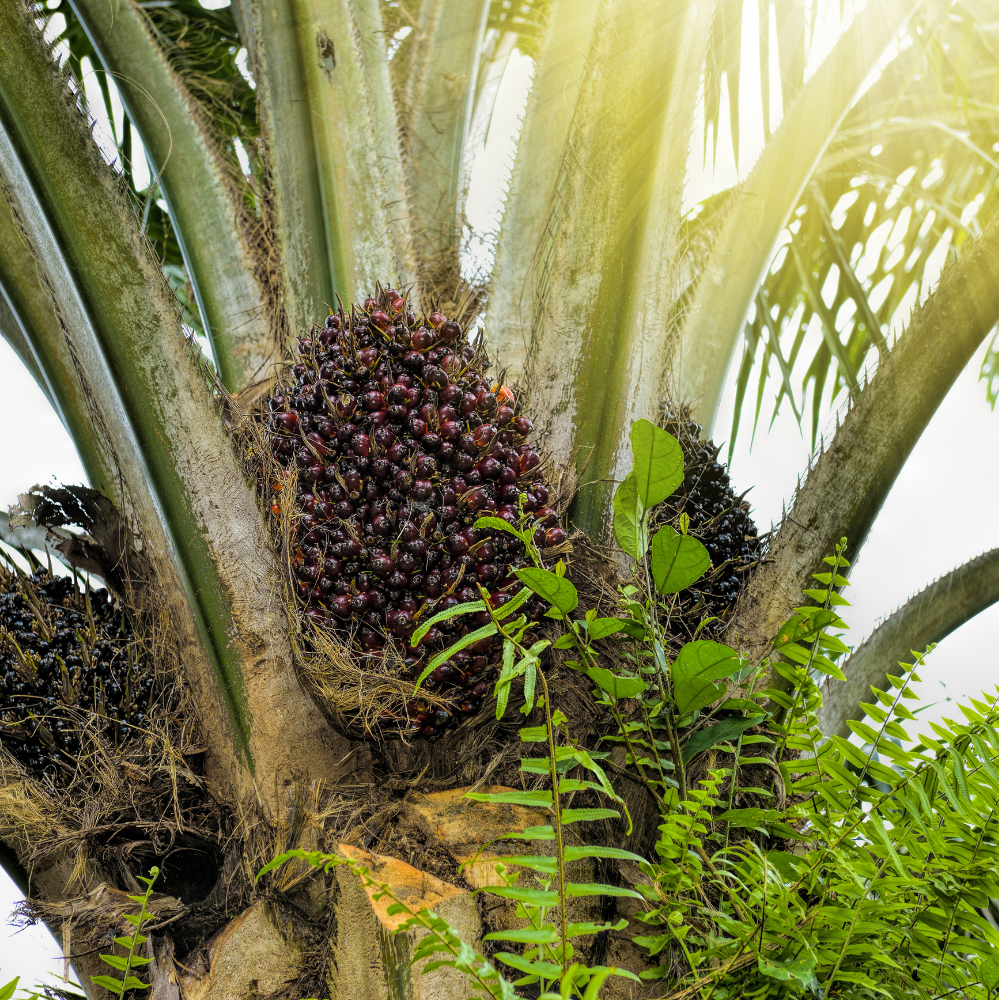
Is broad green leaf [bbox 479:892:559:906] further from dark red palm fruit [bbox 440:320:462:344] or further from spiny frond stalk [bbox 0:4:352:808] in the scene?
dark red palm fruit [bbox 440:320:462:344]

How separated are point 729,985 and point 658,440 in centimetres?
50

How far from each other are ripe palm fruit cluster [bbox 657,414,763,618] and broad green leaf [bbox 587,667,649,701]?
464 millimetres

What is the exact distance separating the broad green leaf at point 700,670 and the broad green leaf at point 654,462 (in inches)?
5.8

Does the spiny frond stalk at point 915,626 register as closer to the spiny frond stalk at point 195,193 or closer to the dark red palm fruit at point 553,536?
the dark red palm fruit at point 553,536

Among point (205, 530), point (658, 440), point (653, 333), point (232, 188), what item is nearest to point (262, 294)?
point (232, 188)

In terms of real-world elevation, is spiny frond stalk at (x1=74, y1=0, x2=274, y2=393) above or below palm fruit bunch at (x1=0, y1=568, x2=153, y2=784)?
above

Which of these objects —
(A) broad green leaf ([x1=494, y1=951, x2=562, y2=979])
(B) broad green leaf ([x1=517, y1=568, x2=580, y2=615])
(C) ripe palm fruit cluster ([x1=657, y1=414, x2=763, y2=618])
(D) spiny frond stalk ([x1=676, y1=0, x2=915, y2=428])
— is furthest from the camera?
(D) spiny frond stalk ([x1=676, y1=0, x2=915, y2=428])

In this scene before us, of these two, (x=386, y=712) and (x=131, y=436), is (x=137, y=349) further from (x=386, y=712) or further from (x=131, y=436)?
(x=386, y=712)

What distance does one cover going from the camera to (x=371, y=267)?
1426 mm

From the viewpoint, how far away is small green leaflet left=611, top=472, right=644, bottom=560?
29.6 inches

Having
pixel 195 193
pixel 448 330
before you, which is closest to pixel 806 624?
pixel 448 330

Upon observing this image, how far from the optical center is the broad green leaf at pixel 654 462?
2.32 ft

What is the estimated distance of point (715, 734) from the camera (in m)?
0.87

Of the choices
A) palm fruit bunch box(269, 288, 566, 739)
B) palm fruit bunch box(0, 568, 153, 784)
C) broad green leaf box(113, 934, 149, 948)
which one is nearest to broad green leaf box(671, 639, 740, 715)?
palm fruit bunch box(269, 288, 566, 739)
